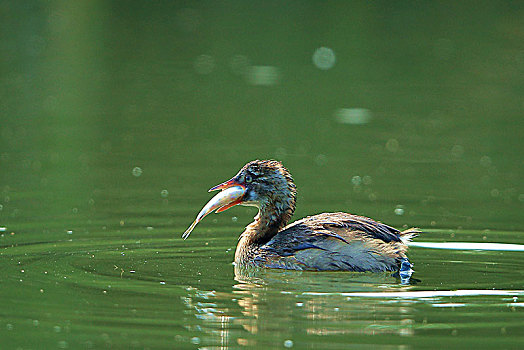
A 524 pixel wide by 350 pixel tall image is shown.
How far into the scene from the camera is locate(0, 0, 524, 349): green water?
816 centimetres

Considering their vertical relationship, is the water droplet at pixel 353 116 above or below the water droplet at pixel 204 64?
below

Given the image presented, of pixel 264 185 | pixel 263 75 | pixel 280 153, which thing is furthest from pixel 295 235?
pixel 263 75

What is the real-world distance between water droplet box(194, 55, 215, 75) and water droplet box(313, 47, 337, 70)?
249 cm

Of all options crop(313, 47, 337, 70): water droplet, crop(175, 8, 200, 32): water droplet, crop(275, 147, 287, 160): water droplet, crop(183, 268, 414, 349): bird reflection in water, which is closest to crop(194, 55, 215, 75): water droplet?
crop(313, 47, 337, 70): water droplet

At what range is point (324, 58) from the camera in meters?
26.9

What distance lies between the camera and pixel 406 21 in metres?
33.7

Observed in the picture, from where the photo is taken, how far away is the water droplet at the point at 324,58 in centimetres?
2594

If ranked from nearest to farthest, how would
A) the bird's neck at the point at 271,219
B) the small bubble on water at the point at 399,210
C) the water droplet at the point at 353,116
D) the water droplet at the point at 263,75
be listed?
the bird's neck at the point at 271,219 → the small bubble on water at the point at 399,210 → the water droplet at the point at 353,116 → the water droplet at the point at 263,75

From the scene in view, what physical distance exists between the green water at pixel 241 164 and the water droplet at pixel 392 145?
0.07 m

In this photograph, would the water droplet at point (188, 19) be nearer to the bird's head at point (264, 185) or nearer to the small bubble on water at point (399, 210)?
the small bubble on water at point (399, 210)

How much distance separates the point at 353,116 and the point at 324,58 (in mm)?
7471

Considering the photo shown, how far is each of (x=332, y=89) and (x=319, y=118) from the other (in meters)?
3.43

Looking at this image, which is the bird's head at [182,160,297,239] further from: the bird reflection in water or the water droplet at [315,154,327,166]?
the water droplet at [315,154,327,166]

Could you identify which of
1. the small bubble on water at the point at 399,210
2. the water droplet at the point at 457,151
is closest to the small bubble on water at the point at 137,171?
the small bubble on water at the point at 399,210
